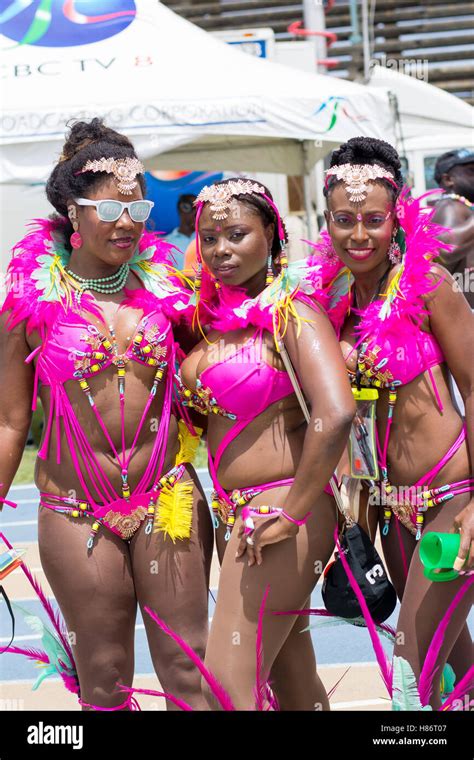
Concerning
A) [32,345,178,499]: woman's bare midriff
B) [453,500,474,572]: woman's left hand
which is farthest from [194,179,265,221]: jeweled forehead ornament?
[453,500,474,572]: woman's left hand

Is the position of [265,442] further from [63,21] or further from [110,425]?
[63,21]

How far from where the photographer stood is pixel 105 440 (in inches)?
124

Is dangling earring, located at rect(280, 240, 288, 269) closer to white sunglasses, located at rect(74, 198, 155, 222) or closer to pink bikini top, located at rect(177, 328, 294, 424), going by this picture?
pink bikini top, located at rect(177, 328, 294, 424)

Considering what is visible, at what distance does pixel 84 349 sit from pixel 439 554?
118cm

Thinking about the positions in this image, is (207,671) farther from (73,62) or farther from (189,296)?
(73,62)

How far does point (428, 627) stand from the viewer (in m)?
2.90

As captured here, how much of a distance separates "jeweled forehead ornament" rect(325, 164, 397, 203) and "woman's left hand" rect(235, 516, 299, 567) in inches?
36.3

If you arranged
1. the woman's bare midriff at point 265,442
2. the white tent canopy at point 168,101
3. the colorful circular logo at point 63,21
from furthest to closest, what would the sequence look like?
the colorful circular logo at point 63,21, the white tent canopy at point 168,101, the woman's bare midriff at point 265,442

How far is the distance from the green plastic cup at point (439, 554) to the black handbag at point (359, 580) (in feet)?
0.45

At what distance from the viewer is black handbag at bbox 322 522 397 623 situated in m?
2.94

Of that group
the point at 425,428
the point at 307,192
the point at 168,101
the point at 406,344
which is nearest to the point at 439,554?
the point at 425,428

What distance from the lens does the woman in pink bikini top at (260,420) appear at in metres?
2.76

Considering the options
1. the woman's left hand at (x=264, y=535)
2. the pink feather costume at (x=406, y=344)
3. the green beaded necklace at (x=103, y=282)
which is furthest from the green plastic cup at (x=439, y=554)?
the green beaded necklace at (x=103, y=282)

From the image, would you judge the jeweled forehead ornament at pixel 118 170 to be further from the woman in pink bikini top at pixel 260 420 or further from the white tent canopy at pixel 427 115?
the white tent canopy at pixel 427 115
